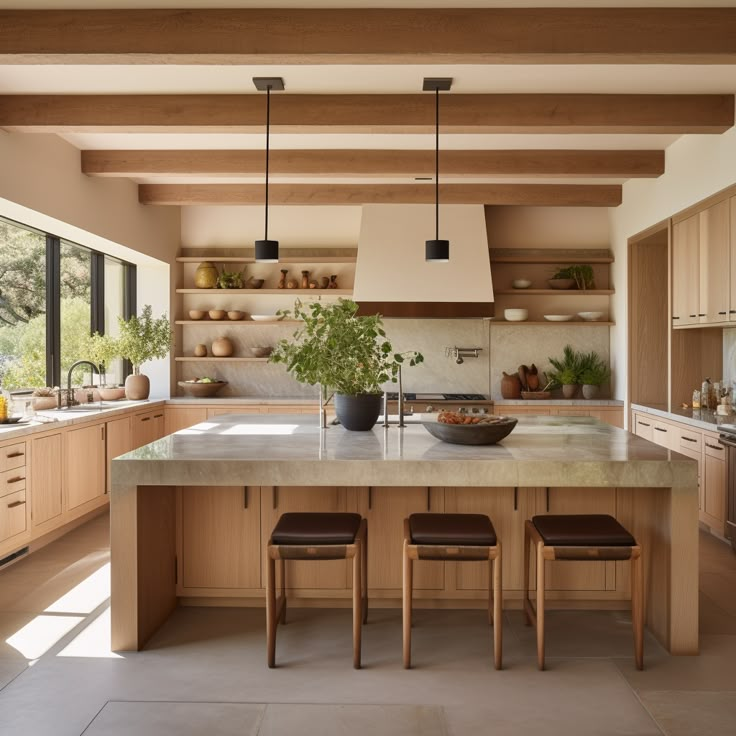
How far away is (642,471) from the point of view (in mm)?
2785

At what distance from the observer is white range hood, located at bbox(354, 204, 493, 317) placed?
21.4 feet

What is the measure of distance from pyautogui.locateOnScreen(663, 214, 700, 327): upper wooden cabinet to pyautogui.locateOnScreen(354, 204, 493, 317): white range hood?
1574 millimetres

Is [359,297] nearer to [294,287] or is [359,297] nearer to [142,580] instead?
[294,287]

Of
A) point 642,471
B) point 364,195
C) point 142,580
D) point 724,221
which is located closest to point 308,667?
point 142,580

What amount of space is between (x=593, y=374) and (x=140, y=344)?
14.1 ft

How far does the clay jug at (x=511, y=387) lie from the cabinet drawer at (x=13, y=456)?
4425 millimetres

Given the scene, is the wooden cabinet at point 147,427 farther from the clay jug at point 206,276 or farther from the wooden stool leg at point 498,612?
the wooden stool leg at point 498,612

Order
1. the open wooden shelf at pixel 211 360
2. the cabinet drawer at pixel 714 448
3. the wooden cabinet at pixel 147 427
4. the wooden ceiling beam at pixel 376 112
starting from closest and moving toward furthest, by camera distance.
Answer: the wooden ceiling beam at pixel 376 112
the cabinet drawer at pixel 714 448
the wooden cabinet at pixel 147 427
the open wooden shelf at pixel 211 360

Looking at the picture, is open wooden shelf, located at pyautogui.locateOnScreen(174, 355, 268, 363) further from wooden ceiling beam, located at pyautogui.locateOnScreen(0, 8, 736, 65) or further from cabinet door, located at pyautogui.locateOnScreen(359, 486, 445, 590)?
wooden ceiling beam, located at pyautogui.locateOnScreen(0, 8, 736, 65)

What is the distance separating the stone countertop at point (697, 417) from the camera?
466cm

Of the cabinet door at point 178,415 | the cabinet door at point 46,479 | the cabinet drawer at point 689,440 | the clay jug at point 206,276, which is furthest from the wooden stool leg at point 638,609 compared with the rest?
the clay jug at point 206,276

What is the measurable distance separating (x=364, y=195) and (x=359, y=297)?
0.94 metres

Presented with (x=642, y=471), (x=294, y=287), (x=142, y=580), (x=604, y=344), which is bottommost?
(x=142, y=580)

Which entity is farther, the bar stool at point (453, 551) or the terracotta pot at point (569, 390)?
the terracotta pot at point (569, 390)
